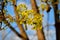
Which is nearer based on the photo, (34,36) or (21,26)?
(21,26)

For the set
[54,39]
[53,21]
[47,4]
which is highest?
[47,4]

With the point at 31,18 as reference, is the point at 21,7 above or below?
above

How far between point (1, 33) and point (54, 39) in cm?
93

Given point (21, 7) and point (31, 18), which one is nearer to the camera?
point (31, 18)

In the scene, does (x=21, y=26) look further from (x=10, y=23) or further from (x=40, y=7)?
(x=40, y=7)

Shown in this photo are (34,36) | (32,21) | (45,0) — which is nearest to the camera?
(32,21)

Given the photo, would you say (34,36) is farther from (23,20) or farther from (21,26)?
(23,20)

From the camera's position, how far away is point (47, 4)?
8.68 ft

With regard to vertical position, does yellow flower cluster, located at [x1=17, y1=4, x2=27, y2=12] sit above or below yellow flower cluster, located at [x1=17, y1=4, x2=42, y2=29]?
above

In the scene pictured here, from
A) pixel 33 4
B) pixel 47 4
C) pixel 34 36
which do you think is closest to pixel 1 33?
pixel 34 36

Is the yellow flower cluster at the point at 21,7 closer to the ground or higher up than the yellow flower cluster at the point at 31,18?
higher up

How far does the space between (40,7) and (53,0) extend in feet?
0.88

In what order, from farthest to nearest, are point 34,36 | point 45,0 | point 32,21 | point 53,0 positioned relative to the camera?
point 34,36 < point 53,0 < point 45,0 < point 32,21

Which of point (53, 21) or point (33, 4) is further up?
point (33, 4)
